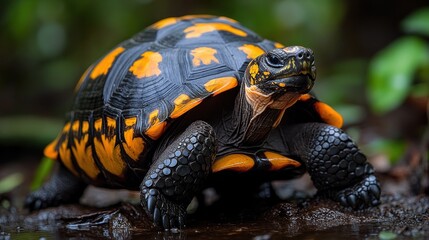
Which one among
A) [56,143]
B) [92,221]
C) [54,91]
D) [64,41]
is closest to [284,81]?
[92,221]

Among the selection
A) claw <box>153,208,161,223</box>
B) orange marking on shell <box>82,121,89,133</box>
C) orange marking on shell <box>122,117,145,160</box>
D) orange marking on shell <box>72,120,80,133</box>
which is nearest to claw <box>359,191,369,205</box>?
claw <box>153,208,161,223</box>

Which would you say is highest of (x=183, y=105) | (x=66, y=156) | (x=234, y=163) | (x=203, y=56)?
(x=203, y=56)

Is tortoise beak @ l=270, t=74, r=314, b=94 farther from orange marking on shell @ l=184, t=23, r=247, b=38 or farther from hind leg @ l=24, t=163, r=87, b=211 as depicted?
hind leg @ l=24, t=163, r=87, b=211

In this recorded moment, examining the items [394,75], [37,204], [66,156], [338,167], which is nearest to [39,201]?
[37,204]

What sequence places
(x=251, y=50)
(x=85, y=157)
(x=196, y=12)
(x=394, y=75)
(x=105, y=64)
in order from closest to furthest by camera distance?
(x=251, y=50) → (x=85, y=157) → (x=105, y=64) → (x=394, y=75) → (x=196, y=12)

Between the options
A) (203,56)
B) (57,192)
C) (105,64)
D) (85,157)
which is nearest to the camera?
(203,56)

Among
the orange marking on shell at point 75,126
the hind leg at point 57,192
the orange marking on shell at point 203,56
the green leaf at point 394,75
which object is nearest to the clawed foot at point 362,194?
the orange marking on shell at point 203,56

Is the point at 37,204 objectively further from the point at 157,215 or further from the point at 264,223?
the point at 264,223
